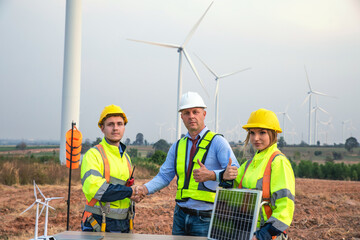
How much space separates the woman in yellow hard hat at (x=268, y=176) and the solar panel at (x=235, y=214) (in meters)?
0.12

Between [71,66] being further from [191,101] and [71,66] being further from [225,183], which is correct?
[225,183]

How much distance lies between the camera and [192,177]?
15.5 feet

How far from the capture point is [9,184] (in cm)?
2025

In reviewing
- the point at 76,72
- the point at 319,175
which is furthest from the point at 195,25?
the point at 319,175

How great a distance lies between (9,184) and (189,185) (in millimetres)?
17831

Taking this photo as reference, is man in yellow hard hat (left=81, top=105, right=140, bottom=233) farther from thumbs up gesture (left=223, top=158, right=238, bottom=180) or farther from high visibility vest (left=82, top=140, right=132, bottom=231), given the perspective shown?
thumbs up gesture (left=223, top=158, right=238, bottom=180)

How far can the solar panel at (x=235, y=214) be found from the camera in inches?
131

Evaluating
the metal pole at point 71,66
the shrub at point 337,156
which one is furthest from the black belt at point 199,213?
the shrub at point 337,156

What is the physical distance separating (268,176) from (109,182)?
1.91m

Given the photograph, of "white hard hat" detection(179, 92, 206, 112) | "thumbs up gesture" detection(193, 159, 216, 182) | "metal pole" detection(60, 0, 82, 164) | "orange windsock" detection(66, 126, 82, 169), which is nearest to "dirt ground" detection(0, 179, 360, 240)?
"orange windsock" detection(66, 126, 82, 169)

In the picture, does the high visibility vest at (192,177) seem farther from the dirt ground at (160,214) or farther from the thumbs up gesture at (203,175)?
the dirt ground at (160,214)

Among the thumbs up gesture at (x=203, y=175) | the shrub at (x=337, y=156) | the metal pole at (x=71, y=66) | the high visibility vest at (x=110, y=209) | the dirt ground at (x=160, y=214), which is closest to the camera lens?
the thumbs up gesture at (x=203, y=175)

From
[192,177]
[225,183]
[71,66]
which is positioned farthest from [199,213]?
[71,66]

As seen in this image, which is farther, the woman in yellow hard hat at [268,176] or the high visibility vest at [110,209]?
the high visibility vest at [110,209]
